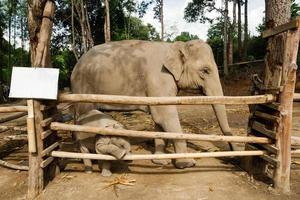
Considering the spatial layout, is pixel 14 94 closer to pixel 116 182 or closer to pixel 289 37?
pixel 116 182

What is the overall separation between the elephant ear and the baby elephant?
1273 mm

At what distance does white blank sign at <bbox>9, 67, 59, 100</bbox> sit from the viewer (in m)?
4.06

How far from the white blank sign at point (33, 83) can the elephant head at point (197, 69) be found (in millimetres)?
1974

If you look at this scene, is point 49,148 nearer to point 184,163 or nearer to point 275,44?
point 184,163

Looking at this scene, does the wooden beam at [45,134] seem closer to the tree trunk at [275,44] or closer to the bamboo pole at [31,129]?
the bamboo pole at [31,129]

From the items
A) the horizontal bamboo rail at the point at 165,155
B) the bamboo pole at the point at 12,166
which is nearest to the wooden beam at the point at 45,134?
the horizontal bamboo rail at the point at 165,155

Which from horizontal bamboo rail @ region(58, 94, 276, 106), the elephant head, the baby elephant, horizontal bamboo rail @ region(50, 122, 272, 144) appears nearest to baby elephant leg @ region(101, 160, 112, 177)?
the baby elephant

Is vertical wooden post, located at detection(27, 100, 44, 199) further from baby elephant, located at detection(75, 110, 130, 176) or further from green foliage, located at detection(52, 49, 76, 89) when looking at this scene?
green foliage, located at detection(52, 49, 76, 89)

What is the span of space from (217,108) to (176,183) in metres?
1.59

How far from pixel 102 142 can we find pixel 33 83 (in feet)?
3.84

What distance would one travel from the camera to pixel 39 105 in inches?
165

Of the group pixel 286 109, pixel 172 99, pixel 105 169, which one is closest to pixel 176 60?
pixel 172 99

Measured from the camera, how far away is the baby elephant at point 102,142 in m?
4.43

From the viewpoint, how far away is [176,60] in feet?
17.8
